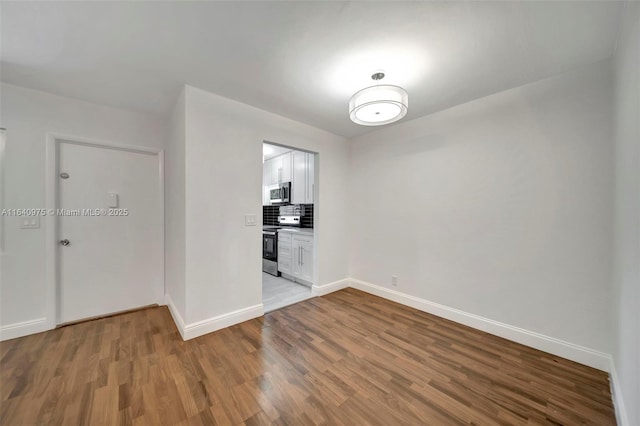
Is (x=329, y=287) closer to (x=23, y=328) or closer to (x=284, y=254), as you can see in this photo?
(x=284, y=254)

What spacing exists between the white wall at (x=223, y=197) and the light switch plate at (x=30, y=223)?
166cm

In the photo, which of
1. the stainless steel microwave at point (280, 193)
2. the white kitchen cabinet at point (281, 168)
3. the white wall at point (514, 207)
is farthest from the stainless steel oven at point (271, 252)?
the white wall at point (514, 207)

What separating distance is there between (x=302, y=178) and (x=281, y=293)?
2.16 meters

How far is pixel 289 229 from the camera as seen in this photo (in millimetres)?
4328

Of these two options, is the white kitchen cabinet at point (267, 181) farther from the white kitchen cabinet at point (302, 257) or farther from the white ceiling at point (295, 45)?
the white ceiling at point (295, 45)

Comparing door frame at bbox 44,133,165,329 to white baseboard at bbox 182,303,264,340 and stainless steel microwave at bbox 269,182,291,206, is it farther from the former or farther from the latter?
stainless steel microwave at bbox 269,182,291,206

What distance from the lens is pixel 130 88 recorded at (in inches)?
A: 90.7

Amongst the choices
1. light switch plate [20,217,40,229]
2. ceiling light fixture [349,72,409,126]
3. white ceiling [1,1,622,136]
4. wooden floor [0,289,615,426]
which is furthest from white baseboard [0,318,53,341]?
ceiling light fixture [349,72,409,126]

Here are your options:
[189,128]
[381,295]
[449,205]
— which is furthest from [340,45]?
[381,295]

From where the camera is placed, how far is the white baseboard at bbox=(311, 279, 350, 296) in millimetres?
3441

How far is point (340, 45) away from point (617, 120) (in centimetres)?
212

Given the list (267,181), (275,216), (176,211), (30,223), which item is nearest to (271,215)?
(275,216)

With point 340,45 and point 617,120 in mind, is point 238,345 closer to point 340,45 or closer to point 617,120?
point 340,45

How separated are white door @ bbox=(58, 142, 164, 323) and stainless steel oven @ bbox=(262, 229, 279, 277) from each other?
1.92 meters
